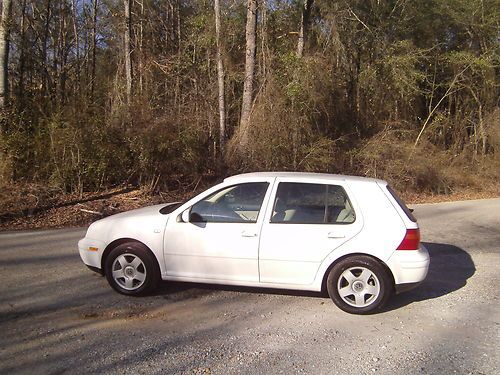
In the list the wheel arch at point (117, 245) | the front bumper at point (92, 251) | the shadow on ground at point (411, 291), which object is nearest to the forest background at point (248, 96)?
the front bumper at point (92, 251)

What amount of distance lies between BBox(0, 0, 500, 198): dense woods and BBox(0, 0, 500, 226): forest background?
0.18ft

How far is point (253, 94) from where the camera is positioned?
51.9 feet

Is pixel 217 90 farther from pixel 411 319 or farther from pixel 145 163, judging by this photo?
pixel 411 319

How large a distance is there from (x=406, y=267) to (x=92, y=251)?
350cm

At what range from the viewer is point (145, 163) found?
12898 millimetres

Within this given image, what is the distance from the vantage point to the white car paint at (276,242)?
495 centimetres

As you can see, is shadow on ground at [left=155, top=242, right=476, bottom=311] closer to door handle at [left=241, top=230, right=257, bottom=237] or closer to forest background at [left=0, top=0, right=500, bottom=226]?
door handle at [left=241, top=230, right=257, bottom=237]

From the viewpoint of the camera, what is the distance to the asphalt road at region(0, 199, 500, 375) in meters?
3.86

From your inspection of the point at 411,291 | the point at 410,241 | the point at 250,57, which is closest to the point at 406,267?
the point at 410,241

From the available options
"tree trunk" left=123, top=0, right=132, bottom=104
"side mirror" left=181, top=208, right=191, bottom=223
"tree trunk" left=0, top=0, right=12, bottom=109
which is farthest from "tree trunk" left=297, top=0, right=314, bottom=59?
"side mirror" left=181, top=208, right=191, bottom=223

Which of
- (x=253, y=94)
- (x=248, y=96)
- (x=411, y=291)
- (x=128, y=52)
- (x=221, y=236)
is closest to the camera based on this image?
(x=221, y=236)

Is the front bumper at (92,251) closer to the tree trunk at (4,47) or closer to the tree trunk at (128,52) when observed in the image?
the tree trunk at (4,47)

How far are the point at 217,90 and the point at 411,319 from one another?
13122mm

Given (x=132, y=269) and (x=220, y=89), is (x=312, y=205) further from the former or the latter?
(x=220, y=89)
